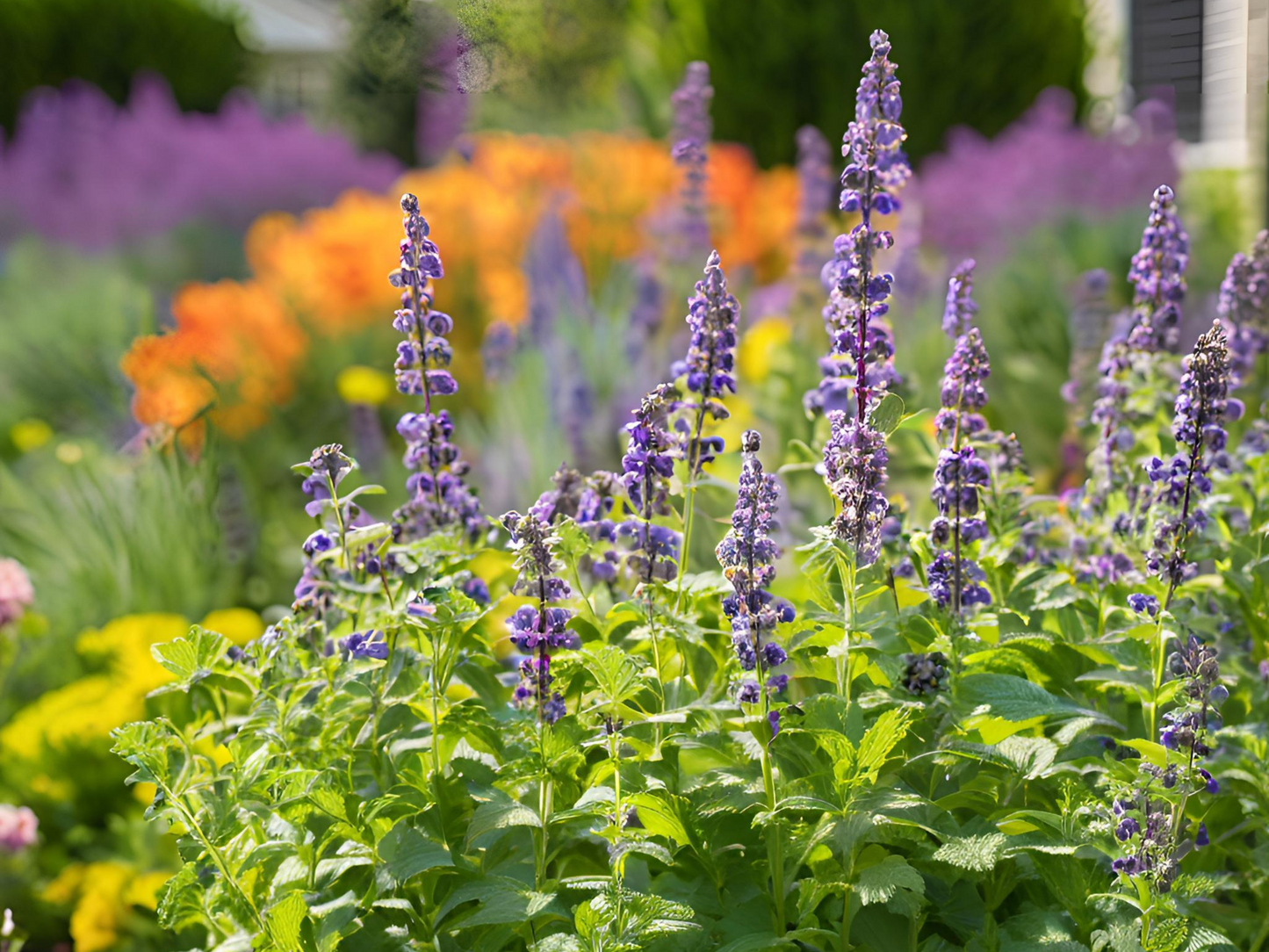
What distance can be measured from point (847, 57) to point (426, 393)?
18.3ft

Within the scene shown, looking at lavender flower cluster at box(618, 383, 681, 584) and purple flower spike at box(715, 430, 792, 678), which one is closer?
purple flower spike at box(715, 430, 792, 678)

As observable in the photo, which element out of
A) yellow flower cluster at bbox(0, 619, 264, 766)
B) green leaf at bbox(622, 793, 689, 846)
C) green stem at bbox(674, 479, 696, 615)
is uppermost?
green stem at bbox(674, 479, 696, 615)

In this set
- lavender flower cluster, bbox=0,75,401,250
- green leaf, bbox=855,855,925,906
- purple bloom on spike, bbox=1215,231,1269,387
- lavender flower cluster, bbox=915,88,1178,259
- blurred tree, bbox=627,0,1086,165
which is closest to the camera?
green leaf, bbox=855,855,925,906

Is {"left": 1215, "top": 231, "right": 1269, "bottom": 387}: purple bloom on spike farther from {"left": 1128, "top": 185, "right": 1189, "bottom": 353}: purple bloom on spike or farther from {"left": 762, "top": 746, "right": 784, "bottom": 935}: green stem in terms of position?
{"left": 762, "top": 746, "right": 784, "bottom": 935}: green stem

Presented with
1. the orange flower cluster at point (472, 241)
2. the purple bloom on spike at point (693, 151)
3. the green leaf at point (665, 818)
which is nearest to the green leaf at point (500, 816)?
the green leaf at point (665, 818)

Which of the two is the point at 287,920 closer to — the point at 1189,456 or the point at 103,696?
the point at 1189,456

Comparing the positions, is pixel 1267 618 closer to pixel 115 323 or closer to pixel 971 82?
pixel 115 323

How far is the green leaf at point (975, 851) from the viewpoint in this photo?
126 centimetres

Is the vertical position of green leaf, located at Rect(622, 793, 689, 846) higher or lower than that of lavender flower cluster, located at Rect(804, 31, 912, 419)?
lower

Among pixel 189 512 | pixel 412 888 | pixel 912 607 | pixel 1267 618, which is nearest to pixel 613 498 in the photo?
pixel 912 607

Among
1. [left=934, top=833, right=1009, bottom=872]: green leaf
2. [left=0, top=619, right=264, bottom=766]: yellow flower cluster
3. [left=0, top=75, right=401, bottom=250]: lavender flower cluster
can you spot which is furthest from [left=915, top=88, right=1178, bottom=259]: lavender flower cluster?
[left=934, top=833, right=1009, bottom=872]: green leaf

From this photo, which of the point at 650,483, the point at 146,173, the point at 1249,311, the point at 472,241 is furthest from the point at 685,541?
the point at 146,173

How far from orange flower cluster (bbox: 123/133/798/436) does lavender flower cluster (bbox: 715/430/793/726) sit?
3060mm

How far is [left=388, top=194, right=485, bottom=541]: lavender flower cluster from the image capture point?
1.62 metres
